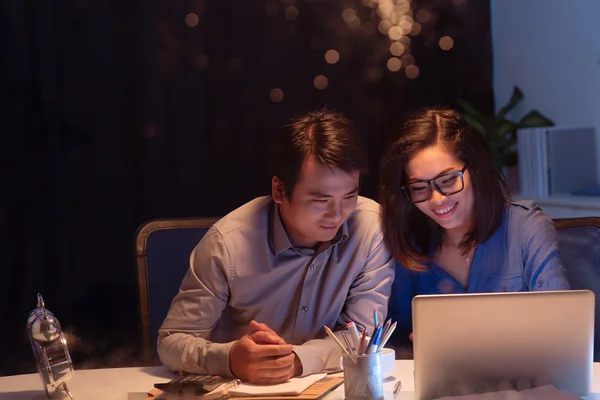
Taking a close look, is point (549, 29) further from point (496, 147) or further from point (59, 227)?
point (59, 227)

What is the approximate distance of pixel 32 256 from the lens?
12.8ft

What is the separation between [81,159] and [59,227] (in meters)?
0.34

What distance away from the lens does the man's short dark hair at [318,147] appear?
189 cm

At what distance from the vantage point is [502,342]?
1.39m

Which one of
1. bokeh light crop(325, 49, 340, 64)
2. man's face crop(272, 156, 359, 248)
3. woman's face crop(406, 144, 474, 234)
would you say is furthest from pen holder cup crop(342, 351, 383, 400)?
bokeh light crop(325, 49, 340, 64)

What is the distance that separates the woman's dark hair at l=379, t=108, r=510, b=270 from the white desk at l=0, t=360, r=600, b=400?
0.37 meters

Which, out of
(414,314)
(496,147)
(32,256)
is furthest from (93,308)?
(414,314)

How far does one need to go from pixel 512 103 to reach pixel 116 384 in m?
3.12

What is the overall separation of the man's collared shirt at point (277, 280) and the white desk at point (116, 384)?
0.50ft

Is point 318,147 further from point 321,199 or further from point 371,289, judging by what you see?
point 371,289

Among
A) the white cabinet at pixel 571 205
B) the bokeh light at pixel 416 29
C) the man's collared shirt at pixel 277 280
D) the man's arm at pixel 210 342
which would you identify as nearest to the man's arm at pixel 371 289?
the man's collared shirt at pixel 277 280

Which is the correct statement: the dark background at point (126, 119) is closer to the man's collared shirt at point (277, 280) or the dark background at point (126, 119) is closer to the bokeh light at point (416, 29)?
the bokeh light at point (416, 29)

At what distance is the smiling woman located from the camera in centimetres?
197

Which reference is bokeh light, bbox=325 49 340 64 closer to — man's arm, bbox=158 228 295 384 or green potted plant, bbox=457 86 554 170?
green potted plant, bbox=457 86 554 170
